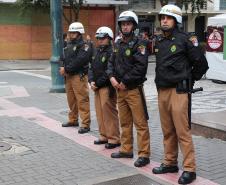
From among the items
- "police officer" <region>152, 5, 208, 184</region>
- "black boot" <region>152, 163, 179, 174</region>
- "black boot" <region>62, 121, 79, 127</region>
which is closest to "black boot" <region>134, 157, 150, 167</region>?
"black boot" <region>152, 163, 179, 174</region>

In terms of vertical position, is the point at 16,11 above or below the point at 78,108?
above

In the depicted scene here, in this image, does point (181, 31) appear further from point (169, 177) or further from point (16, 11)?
point (16, 11)

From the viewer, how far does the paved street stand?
18.4 ft

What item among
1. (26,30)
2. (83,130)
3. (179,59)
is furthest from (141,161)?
(26,30)

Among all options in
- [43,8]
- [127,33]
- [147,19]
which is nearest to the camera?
[127,33]

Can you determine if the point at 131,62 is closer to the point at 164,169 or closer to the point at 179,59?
the point at 179,59

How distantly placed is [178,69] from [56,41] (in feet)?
26.2

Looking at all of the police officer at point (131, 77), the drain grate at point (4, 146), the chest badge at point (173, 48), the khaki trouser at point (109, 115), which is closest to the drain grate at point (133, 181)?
the police officer at point (131, 77)

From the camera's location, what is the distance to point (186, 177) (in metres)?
5.29

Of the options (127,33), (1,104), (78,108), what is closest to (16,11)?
(1,104)

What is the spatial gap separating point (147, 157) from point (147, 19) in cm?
2544

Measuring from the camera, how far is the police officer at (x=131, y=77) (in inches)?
233

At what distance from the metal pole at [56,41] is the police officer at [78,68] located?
15.2ft

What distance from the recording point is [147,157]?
610cm
